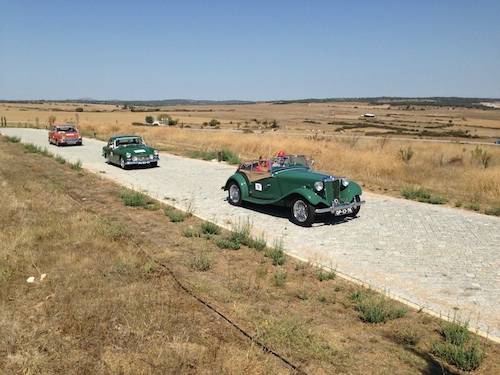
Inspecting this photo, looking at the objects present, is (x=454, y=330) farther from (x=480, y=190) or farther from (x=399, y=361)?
(x=480, y=190)

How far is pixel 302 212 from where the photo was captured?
905 cm

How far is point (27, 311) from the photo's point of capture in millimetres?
4863

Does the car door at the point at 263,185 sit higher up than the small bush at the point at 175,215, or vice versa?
the car door at the point at 263,185

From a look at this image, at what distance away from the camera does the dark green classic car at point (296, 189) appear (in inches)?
349

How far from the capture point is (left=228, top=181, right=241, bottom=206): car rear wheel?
35.8 ft

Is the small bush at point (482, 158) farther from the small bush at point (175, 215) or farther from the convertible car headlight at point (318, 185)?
the small bush at point (175, 215)

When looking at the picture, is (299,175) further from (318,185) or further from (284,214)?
(284,214)

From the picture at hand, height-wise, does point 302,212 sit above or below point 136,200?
above

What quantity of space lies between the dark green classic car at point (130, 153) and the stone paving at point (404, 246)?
14.3 feet

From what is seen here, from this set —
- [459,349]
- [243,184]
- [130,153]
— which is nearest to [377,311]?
[459,349]

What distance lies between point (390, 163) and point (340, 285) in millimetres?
12262

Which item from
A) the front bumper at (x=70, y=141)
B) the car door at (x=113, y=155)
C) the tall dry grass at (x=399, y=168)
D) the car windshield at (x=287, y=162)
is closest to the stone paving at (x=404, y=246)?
the car windshield at (x=287, y=162)

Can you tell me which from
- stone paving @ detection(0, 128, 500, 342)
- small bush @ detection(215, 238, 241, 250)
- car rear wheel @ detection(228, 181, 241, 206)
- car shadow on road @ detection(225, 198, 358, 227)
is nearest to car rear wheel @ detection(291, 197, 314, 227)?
stone paving @ detection(0, 128, 500, 342)

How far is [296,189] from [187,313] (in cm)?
484
